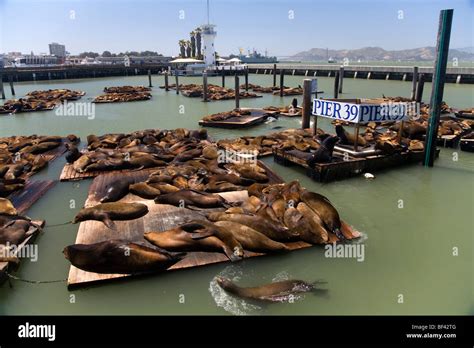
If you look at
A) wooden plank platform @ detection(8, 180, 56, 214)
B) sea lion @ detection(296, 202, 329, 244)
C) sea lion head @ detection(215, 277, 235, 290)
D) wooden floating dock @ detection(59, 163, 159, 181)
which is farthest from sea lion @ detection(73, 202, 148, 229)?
wooden floating dock @ detection(59, 163, 159, 181)

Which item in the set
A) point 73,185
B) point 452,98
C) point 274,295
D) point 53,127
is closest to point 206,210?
point 274,295

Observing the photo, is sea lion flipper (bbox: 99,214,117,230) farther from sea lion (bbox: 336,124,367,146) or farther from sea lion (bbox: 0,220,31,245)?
sea lion (bbox: 336,124,367,146)

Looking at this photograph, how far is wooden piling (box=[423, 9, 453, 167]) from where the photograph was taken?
34.3 feet

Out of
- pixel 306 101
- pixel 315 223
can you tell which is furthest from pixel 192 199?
pixel 306 101

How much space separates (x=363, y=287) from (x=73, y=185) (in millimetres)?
7996

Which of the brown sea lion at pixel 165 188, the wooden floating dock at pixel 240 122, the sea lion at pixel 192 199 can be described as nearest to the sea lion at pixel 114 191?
the brown sea lion at pixel 165 188

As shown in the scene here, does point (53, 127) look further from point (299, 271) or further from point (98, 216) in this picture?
point (299, 271)

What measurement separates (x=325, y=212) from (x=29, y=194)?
732 centimetres

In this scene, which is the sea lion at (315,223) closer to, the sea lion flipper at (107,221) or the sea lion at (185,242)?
the sea lion at (185,242)

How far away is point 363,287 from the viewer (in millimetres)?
5297

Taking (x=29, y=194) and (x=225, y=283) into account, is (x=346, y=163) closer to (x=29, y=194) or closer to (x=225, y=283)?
(x=225, y=283)

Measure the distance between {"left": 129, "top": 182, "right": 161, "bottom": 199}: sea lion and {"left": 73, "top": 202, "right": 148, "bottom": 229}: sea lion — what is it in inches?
38.3

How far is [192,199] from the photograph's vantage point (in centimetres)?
735
